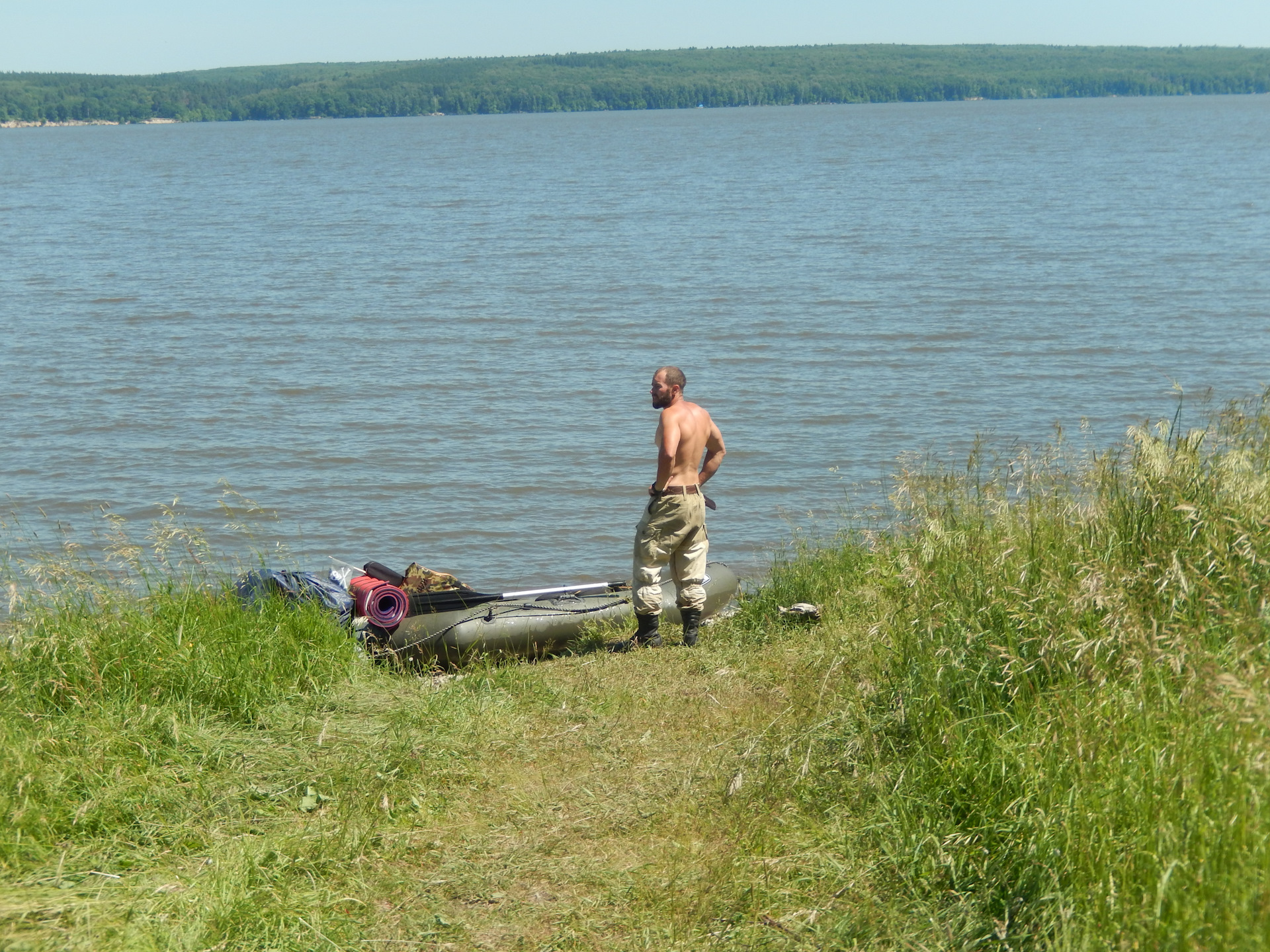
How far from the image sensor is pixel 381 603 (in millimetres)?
7250

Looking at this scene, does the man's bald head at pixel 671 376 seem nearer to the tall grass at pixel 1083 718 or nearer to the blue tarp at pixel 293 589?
the tall grass at pixel 1083 718

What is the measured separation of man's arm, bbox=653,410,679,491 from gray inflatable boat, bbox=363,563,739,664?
96cm

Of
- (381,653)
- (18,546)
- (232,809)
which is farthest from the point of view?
(18,546)

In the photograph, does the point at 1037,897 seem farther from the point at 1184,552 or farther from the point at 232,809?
the point at 232,809

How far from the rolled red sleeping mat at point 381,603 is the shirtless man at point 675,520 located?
4.55 ft

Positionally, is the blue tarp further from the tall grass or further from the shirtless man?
the tall grass

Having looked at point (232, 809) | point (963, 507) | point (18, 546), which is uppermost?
point (963, 507)

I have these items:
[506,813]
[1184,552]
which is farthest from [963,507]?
[506,813]

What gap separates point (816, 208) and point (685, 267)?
1371 cm

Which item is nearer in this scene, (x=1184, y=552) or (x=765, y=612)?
(x=1184, y=552)

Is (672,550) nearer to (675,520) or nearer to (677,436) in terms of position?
(675,520)

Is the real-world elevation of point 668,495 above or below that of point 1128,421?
above

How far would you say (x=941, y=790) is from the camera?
3996 mm

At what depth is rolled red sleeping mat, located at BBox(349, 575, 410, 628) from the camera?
7.21 metres
